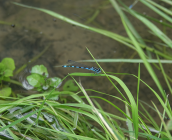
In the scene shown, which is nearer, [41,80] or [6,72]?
[6,72]

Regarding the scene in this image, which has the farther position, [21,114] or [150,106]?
[150,106]

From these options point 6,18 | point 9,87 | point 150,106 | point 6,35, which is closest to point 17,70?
point 9,87

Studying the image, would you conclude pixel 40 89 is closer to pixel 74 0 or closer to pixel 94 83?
pixel 94 83

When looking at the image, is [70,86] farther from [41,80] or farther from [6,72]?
[6,72]

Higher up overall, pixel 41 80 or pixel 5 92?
pixel 41 80

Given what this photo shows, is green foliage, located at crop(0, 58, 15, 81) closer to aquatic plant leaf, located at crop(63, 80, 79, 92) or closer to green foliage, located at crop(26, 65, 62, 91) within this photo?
green foliage, located at crop(26, 65, 62, 91)

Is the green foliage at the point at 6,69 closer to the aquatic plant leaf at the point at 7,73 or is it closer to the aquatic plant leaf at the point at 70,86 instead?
the aquatic plant leaf at the point at 7,73

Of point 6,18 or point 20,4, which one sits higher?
point 20,4

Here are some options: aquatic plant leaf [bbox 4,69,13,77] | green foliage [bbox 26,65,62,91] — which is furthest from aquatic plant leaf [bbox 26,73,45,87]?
aquatic plant leaf [bbox 4,69,13,77]

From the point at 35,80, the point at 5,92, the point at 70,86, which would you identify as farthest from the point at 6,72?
the point at 70,86

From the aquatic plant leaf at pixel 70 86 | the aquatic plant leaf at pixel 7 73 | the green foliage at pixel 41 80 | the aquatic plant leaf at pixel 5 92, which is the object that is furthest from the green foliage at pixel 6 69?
the aquatic plant leaf at pixel 70 86

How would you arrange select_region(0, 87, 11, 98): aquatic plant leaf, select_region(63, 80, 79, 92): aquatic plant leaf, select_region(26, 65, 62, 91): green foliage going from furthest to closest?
select_region(63, 80, 79, 92): aquatic plant leaf < select_region(26, 65, 62, 91): green foliage < select_region(0, 87, 11, 98): aquatic plant leaf
